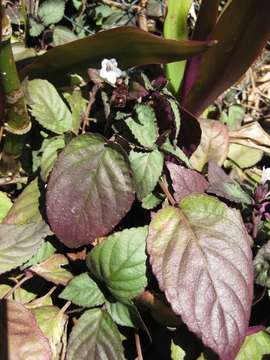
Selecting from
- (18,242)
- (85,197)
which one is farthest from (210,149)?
(18,242)

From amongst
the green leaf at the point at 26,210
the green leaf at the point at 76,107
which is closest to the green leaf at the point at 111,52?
the green leaf at the point at 76,107

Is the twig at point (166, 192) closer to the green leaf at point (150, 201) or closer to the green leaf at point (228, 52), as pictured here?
the green leaf at point (150, 201)

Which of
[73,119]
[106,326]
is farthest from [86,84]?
[106,326]

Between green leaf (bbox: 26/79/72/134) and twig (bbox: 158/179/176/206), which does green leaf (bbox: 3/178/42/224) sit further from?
twig (bbox: 158/179/176/206)

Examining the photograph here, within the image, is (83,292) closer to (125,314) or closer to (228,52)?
(125,314)

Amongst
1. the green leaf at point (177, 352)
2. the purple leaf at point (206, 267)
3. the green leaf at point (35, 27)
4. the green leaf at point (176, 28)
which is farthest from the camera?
the green leaf at point (35, 27)

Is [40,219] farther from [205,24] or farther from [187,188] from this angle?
[205,24]

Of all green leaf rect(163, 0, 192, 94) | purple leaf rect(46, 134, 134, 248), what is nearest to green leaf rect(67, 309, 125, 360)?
purple leaf rect(46, 134, 134, 248)
